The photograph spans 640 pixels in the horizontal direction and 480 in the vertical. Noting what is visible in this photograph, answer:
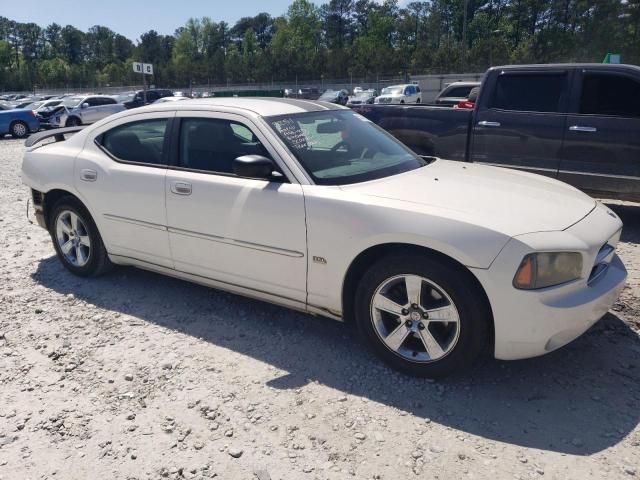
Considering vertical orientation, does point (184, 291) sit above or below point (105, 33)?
below

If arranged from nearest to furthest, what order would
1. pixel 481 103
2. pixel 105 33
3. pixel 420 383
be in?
pixel 420 383
pixel 481 103
pixel 105 33

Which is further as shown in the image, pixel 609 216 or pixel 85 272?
pixel 85 272

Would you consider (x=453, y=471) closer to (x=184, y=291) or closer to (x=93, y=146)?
(x=184, y=291)

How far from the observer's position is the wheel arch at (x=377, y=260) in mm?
2896

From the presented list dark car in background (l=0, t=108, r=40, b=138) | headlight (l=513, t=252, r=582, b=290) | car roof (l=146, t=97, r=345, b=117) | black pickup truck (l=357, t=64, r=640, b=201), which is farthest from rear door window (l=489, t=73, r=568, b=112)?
dark car in background (l=0, t=108, r=40, b=138)

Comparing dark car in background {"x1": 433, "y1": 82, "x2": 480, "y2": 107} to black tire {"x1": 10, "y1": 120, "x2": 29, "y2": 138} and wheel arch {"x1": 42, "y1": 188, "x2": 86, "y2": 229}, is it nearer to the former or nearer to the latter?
wheel arch {"x1": 42, "y1": 188, "x2": 86, "y2": 229}

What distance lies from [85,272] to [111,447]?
2.49m

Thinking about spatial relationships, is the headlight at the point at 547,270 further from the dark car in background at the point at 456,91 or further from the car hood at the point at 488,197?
the dark car in background at the point at 456,91

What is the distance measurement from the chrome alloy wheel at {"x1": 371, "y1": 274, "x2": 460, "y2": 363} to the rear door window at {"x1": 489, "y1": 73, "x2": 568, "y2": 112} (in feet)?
14.6

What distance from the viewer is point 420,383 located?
3139mm

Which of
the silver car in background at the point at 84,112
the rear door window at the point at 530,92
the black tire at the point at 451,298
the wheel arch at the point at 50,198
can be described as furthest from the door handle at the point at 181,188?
the silver car in background at the point at 84,112

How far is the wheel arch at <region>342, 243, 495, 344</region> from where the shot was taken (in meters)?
2.90

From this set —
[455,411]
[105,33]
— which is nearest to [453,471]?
[455,411]

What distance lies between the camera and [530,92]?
261 inches
